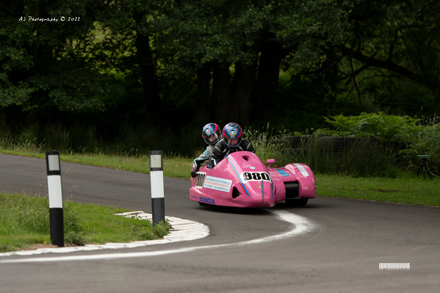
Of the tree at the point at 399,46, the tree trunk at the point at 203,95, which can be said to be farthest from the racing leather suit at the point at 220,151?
the tree trunk at the point at 203,95

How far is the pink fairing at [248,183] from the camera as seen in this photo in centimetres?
1119

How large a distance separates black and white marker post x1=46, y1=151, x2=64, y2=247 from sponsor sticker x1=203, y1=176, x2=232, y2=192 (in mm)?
4341

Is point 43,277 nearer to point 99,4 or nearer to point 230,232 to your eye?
point 230,232

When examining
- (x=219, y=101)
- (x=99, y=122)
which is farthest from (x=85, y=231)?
(x=99, y=122)

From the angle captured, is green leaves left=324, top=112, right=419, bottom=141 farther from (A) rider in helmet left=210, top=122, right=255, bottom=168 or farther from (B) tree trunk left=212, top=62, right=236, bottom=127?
(B) tree trunk left=212, top=62, right=236, bottom=127

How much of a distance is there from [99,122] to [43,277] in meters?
32.0

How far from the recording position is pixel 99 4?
1176 inches

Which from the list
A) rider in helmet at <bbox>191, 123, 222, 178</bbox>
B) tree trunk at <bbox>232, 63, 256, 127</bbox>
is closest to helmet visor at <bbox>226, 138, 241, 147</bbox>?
rider in helmet at <bbox>191, 123, 222, 178</bbox>

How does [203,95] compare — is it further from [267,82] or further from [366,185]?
[366,185]

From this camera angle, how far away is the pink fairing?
36.7 ft

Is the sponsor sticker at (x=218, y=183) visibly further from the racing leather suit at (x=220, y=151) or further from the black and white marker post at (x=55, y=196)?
the black and white marker post at (x=55, y=196)

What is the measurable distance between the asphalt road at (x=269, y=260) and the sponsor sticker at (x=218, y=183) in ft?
1.45

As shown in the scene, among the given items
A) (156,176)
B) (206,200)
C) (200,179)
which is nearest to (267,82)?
(200,179)

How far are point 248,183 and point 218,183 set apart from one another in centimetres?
71
